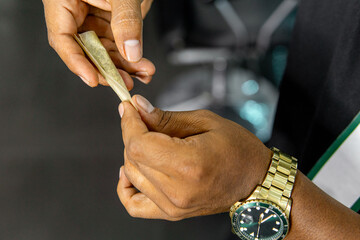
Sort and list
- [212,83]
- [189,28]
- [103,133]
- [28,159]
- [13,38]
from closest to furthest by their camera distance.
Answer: [189,28]
[28,159]
[103,133]
[212,83]
[13,38]

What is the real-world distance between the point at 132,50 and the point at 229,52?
88 cm

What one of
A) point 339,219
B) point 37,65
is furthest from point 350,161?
point 37,65

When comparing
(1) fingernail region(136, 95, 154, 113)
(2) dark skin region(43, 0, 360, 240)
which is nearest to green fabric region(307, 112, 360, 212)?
(2) dark skin region(43, 0, 360, 240)

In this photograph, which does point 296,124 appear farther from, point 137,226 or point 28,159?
point 28,159

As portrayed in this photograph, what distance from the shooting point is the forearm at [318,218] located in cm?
57

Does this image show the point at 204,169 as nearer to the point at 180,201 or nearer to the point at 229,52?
the point at 180,201

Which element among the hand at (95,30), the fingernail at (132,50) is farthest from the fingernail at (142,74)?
the fingernail at (132,50)

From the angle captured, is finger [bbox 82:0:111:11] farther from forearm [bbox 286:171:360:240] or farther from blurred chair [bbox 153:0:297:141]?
forearm [bbox 286:171:360:240]

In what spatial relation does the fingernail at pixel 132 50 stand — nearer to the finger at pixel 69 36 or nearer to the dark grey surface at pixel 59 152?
the finger at pixel 69 36

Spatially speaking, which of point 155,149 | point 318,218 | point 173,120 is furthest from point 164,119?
point 318,218

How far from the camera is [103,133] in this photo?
168 centimetres

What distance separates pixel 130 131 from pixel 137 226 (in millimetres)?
933

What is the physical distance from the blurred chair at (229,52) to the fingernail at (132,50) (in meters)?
0.66

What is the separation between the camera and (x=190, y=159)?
496 mm
